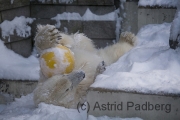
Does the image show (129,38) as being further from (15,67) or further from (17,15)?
(17,15)

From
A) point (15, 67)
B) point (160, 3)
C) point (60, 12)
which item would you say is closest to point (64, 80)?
point (160, 3)

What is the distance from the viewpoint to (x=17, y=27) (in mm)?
4984

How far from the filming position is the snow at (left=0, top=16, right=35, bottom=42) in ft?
15.9

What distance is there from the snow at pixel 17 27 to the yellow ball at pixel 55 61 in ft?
7.09

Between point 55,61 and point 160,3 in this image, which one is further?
point 160,3

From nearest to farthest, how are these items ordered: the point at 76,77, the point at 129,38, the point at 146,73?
the point at 146,73 → the point at 76,77 → the point at 129,38

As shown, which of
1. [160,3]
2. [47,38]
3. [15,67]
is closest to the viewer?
[47,38]

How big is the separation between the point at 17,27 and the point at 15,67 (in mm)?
692

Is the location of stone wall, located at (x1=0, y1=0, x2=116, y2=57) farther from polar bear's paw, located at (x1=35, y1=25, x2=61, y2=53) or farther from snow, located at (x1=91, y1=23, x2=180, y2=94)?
snow, located at (x1=91, y1=23, x2=180, y2=94)

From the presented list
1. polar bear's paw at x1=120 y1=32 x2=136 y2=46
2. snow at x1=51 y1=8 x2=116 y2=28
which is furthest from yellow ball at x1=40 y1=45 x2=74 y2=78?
snow at x1=51 y1=8 x2=116 y2=28

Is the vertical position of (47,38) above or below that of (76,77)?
above

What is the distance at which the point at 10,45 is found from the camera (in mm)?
4992

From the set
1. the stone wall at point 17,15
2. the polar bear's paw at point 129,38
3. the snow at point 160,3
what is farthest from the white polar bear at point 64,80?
the stone wall at point 17,15

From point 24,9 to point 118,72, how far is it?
3.19m
